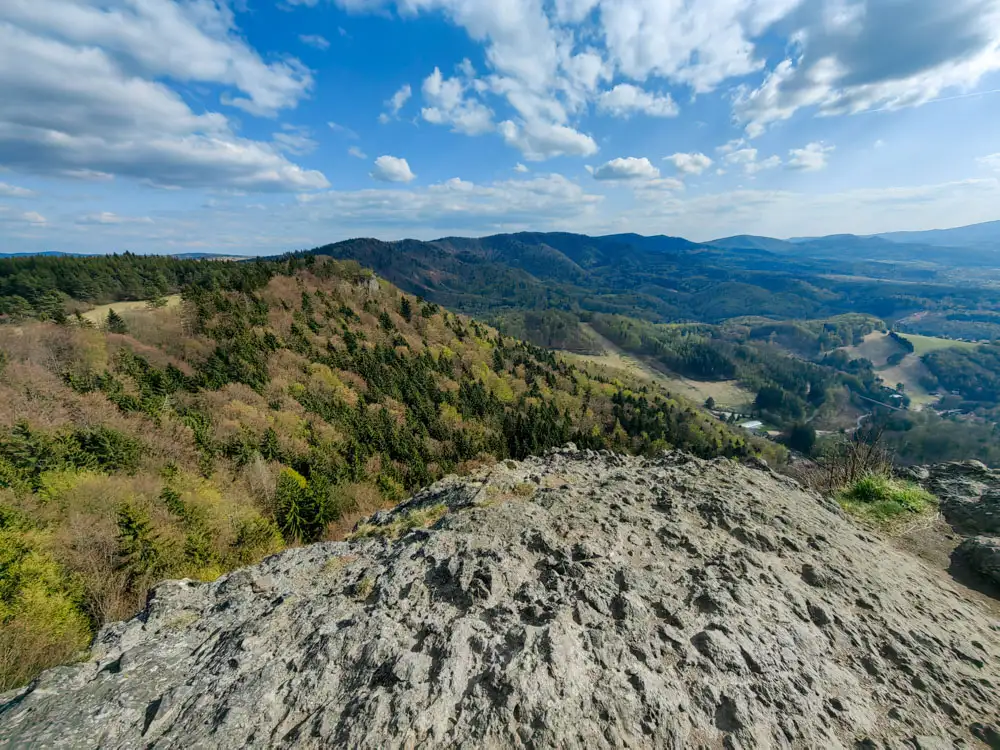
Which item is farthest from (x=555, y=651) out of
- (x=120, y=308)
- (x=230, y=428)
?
(x=120, y=308)

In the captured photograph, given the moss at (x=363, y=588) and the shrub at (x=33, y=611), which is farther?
the shrub at (x=33, y=611)

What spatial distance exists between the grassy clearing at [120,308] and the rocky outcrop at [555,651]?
2817 inches

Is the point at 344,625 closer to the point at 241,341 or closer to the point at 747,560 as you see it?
the point at 747,560

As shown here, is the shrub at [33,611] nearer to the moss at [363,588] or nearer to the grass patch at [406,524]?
the grass patch at [406,524]

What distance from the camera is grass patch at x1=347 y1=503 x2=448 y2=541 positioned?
742 inches

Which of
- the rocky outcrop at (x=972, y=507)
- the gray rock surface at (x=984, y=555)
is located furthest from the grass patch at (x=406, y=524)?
the rocky outcrop at (x=972, y=507)

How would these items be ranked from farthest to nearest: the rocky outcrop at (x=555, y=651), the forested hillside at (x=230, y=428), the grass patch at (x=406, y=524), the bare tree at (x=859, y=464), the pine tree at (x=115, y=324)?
the pine tree at (x=115, y=324)
the bare tree at (x=859, y=464)
the forested hillside at (x=230, y=428)
the grass patch at (x=406, y=524)
the rocky outcrop at (x=555, y=651)

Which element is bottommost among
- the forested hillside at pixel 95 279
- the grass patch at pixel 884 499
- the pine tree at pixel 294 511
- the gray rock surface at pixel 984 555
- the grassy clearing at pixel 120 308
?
the pine tree at pixel 294 511

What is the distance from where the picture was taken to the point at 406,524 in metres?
19.7

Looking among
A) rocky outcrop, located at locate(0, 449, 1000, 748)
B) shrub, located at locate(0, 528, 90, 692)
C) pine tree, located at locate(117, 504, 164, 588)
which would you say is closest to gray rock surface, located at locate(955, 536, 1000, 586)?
rocky outcrop, located at locate(0, 449, 1000, 748)

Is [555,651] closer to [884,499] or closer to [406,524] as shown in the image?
[406,524]

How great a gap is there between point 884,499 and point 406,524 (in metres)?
24.4

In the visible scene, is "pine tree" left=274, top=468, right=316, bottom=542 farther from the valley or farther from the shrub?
the shrub

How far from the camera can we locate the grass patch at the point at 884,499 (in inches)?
762
